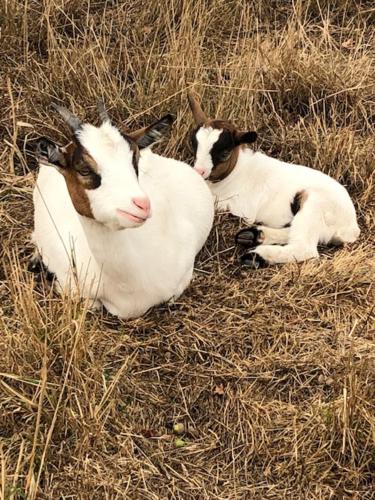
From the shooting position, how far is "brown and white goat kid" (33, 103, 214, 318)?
3.60m

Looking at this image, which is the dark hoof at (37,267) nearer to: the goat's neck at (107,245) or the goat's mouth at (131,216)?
the goat's neck at (107,245)

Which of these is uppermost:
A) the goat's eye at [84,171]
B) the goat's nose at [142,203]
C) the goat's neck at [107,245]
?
the goat's eye at [84,171]

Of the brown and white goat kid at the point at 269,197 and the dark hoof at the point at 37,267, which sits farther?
the brown and white goat kid at the point at 269,197

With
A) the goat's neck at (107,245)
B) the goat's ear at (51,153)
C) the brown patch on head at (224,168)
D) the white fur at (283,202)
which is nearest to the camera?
the goat's ear at (51,153)

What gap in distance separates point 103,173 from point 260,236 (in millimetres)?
1696

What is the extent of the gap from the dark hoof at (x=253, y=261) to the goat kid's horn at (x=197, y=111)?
0.94 metres

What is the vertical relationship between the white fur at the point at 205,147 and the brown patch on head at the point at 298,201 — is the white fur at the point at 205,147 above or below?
above

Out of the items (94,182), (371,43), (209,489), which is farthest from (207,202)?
(371,43)

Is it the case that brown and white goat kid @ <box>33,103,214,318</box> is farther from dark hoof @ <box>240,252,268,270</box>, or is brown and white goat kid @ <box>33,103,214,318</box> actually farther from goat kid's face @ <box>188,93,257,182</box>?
dark hoof @ <box>240,252,268,270</box>

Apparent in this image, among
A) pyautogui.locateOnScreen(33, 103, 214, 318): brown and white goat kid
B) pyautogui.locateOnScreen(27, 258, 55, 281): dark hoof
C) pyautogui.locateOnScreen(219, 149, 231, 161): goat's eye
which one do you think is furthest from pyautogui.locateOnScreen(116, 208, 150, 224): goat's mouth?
pyautogui.locateOnScreen(219, 149, 231, 161): goat's eye

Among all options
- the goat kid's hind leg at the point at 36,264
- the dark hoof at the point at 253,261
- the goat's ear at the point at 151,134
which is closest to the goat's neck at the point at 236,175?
the dark hoof at the point at 253,261

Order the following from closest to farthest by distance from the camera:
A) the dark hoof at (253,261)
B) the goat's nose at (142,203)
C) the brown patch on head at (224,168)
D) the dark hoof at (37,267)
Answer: the goat's nose at (142,203) → the dark hoof at (37,267) → the dark hoof at (253,261) → the brown patch on head at (224,168)

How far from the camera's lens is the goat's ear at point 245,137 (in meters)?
5.06

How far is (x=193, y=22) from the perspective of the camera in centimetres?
637
